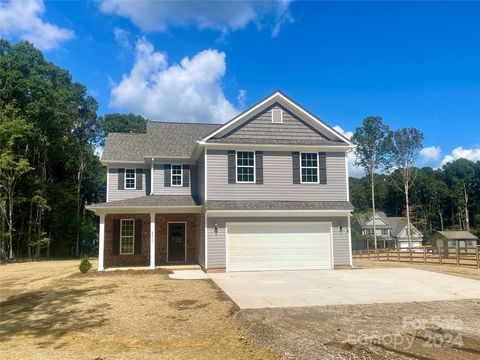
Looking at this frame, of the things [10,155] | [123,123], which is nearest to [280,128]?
[10,155]

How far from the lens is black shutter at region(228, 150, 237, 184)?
58.0 ft

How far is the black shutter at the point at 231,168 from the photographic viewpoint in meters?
17.7

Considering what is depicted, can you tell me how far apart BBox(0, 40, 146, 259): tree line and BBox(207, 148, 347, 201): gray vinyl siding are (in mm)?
15875

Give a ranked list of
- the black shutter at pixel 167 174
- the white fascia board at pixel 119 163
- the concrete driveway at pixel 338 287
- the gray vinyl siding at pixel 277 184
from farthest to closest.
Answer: the white fascia board at pixel 119 163
the black shutter at pixel 167 174
the gray vinyl siding at pixel 277 184
the concrete driveway at pixel 338 287

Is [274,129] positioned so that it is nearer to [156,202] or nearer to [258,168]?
[258,168]

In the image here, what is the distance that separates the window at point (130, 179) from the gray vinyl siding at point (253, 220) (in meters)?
7.52

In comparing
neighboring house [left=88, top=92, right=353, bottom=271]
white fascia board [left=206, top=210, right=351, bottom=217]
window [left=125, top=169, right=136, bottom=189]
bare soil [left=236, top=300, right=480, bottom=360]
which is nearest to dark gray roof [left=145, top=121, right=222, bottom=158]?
window [left=125, top=169, right=136, bottom=189]

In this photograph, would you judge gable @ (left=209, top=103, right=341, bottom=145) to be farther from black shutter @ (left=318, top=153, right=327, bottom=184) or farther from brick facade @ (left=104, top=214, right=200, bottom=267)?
brick facade @ (left=104, top=214, right=200, bottom=267)

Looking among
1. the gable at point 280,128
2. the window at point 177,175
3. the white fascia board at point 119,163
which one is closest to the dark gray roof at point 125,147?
the white fascia board at point 119,163

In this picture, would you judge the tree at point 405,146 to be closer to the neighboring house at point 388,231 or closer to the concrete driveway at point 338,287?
the neighboring house at point 388,231

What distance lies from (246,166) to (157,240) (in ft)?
20.4

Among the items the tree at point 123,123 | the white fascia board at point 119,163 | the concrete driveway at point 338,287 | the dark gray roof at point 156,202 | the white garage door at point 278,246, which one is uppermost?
the tree at point 123,123

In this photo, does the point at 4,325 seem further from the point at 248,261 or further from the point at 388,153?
the point at 388,153

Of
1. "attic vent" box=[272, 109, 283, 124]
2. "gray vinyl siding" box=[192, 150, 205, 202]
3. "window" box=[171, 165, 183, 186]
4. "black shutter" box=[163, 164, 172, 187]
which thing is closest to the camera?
"gray vinyl siding" box=[192, 150, 205, 202]
